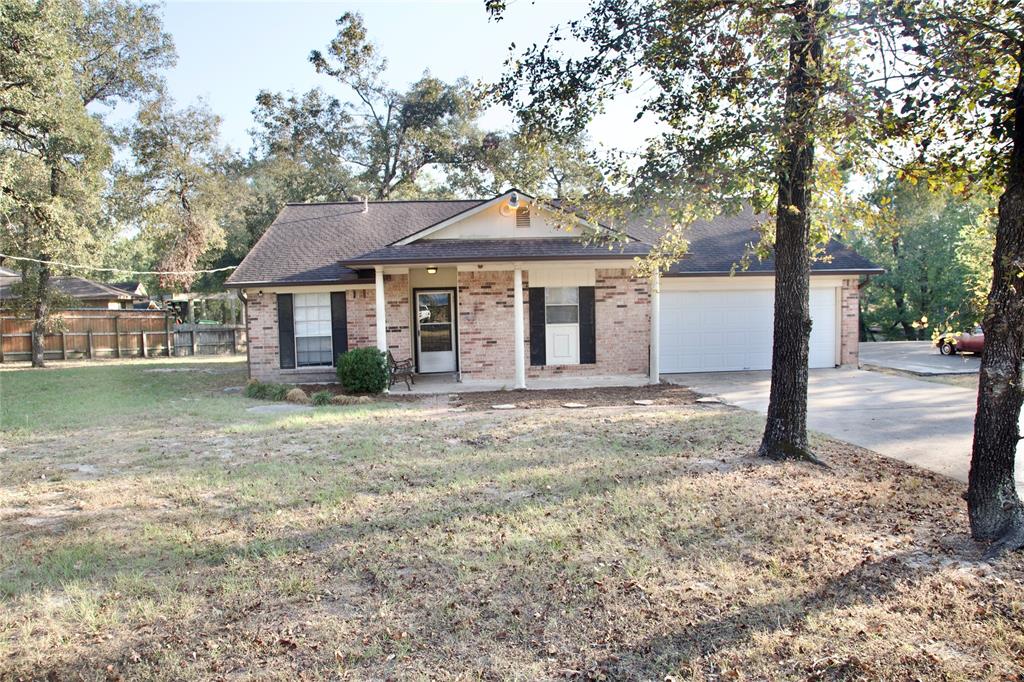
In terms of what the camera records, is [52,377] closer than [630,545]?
No

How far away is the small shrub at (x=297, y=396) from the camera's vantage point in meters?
12.6

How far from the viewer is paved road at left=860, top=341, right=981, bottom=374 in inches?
611

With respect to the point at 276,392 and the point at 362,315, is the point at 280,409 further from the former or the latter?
the point at 362,315

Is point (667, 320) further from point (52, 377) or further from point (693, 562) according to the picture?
point (52, 377)

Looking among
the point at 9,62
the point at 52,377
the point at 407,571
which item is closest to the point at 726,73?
the point at 407,571

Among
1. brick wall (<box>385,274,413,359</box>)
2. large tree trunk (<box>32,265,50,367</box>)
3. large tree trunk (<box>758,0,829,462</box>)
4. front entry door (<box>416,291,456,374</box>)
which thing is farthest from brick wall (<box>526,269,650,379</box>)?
large tree trunk (<box>32,265,50,367</box>)

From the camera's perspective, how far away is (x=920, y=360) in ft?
58.9

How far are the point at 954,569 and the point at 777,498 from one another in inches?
63.4

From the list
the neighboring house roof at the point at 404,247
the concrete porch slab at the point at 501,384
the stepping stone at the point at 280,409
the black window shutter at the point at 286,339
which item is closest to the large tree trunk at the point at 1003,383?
the neighboring house roof at the point at 404,247

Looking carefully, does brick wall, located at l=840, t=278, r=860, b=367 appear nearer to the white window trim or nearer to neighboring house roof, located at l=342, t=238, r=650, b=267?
neighboring house roof, located at l=342, t=238, r=650, b=267

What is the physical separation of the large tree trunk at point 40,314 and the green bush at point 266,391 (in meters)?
12.6

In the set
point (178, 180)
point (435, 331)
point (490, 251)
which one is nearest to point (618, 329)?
point (490, 251)

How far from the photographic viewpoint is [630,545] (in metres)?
4.77

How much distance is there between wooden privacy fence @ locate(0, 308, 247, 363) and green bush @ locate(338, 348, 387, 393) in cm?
1234
